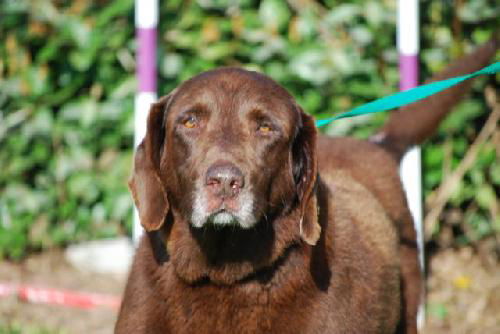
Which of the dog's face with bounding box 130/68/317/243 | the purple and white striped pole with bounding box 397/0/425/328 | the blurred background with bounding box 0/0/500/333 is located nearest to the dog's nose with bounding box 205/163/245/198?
the dog's face with bounding box 130/68/317/243

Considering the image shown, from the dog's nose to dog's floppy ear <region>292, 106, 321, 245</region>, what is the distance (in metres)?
Result: 0.39

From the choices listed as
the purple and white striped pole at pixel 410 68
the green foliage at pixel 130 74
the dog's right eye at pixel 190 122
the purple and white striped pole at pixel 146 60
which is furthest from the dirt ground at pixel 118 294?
the dog's right eye at pixel 190 122

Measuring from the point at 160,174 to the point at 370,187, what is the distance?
5.11 ft

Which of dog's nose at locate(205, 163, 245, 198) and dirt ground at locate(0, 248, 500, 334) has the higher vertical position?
dog's nose at locate(205, 163, 245, 198)

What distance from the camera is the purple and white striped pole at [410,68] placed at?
592 cm

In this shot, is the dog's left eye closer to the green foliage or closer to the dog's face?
the dog's face

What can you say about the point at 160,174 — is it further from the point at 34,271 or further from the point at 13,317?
the point at 34,271

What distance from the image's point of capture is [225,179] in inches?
141

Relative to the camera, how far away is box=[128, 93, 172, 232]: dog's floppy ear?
12.8 feet

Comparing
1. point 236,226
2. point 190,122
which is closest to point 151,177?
point 190,122

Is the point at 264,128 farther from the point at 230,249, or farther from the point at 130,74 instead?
the point at 130,74

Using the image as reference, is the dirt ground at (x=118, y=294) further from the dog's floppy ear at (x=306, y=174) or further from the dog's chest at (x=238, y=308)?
the dog's floppy ear at (x=306, y=174)

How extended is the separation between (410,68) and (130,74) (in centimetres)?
223

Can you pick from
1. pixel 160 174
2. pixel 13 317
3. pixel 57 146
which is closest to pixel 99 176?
pixel 57 146
